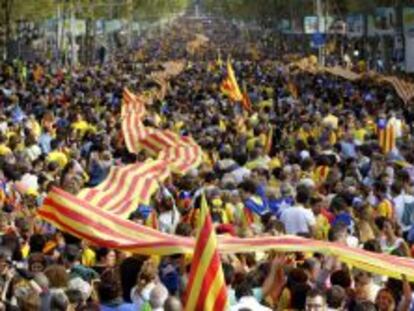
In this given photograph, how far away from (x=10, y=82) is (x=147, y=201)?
1147 inches

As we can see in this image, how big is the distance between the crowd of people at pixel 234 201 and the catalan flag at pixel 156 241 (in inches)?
7.6

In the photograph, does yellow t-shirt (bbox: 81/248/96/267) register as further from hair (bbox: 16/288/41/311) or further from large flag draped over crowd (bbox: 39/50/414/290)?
hair (bbox: 16/288/41/311)

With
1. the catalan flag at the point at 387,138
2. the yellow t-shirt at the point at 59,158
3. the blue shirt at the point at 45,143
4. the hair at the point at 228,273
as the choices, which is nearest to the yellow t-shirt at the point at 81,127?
the blue shirt at the point at 45,143

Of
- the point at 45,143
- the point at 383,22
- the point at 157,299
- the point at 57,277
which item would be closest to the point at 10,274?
the point at 57,277

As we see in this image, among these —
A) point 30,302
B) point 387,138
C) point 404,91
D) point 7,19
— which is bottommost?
point 7,19

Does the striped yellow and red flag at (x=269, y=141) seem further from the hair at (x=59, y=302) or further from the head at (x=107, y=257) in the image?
the hair at (x=59, y=302)

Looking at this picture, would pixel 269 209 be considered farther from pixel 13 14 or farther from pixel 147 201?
pixel 13 14

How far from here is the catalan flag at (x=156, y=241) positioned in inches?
336

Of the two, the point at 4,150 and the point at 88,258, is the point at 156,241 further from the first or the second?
the point at 4,150

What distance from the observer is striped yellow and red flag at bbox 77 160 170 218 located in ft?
38.3

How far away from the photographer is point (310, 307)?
26.1 ft

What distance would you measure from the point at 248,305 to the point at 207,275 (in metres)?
0.94

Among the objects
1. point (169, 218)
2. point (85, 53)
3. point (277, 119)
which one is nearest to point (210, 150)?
point (277, 119)

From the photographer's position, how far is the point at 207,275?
7.52 metres
